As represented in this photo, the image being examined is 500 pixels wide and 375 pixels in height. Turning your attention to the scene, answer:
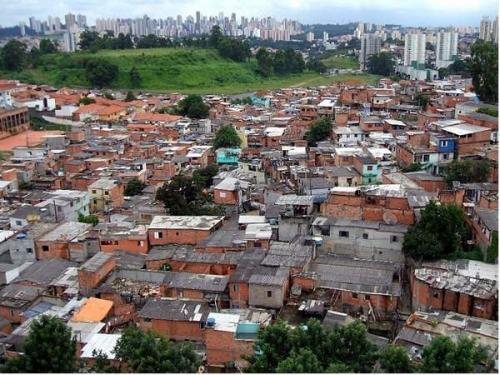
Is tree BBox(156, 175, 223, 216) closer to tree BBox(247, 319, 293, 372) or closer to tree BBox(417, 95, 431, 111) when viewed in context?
tree BBox(247, 319, 293, 372)

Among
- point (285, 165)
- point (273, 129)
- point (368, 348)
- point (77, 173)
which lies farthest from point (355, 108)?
point (368, 348)

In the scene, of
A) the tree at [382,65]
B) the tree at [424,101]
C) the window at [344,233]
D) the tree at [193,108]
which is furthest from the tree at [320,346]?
the tree at [382,65]

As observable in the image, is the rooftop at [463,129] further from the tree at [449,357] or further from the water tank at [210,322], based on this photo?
the tree at [449,357]

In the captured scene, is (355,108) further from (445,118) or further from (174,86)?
(174,86)

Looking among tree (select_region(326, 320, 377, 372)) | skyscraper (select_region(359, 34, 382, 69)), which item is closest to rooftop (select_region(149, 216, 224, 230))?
tree (select_region(326, 320, 377, 372))

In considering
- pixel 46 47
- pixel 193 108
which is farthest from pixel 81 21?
pixel 193 108
